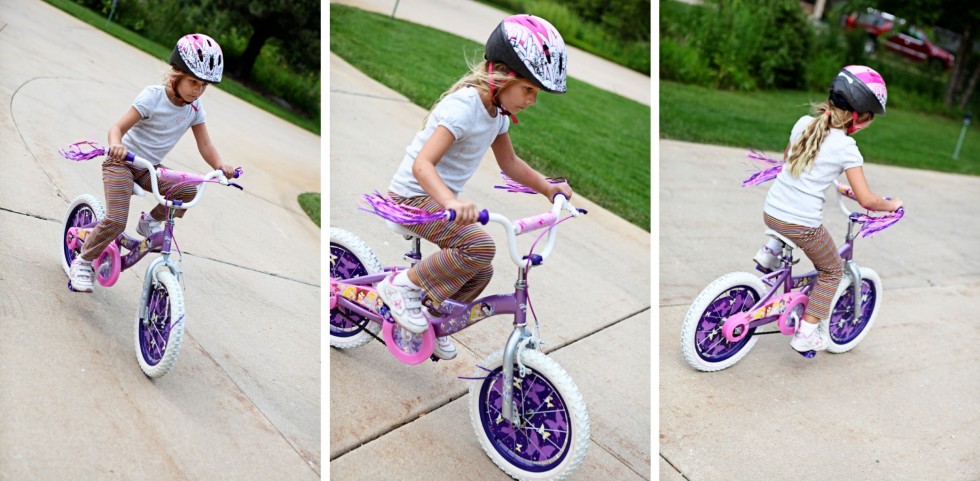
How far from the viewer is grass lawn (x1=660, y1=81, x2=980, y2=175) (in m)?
8.62

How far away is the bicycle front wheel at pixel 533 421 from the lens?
335cm

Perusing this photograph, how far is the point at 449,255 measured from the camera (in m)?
3.46

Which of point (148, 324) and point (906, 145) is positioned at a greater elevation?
point (906, 145)

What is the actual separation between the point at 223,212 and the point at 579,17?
248 centimetres

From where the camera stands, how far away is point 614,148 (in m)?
7.48

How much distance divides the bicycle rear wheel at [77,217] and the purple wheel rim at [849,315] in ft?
12.6

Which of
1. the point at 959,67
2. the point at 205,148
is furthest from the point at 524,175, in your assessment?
the point at 959,67

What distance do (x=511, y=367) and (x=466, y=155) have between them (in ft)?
2.81

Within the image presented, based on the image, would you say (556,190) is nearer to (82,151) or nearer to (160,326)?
(160,326)

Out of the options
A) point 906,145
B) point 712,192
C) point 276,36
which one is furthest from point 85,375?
point 906,145

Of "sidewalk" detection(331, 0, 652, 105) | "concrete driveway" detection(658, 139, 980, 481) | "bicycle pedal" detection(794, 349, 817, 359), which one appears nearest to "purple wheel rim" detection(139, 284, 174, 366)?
"sidewalk" detection(331, 0, 652, 105)

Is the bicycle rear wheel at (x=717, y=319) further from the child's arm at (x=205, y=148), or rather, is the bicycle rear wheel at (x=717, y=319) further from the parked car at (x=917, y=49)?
the parked car at (x=917, y=49)

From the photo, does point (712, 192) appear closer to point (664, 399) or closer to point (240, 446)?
point (664, 399)

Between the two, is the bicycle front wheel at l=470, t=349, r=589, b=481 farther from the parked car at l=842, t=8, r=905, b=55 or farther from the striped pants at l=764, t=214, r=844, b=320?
the parked car at l=842, t=8, r=905, b=55
